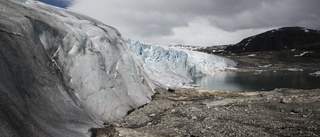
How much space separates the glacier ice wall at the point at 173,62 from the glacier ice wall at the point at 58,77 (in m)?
16.7

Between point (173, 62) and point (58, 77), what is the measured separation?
156ft

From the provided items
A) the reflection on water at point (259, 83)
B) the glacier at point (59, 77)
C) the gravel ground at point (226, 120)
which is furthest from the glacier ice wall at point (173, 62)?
the gravel ground at point (226, 120)

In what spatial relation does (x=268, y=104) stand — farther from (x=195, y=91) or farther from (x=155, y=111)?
(x=195, y=91)

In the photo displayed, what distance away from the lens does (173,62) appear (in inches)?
2432

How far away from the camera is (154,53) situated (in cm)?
5647

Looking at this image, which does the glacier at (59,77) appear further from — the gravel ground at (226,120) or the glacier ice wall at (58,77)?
the gravel ground at (226,120)

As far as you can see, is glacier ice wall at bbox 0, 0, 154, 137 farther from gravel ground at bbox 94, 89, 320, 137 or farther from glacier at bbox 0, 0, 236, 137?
gravel ground at bbox 94, 89, 320, 137

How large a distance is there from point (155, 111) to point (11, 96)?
34.7ft

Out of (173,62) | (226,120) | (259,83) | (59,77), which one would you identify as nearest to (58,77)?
(59,77)

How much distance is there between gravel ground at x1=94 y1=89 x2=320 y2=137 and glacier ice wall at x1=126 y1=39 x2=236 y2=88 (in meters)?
18.2

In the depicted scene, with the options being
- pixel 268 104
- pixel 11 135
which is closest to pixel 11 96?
pixel 11 135

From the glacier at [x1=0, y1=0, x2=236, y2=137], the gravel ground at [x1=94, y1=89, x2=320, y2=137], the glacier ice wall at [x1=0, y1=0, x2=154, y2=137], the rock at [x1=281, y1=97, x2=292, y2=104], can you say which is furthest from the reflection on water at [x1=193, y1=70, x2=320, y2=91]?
the glacier ice wall at [x1=0, y1=0, x2=154, y2=137]

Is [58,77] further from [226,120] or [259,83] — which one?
[259,83]

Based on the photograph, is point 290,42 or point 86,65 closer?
point 86,65
